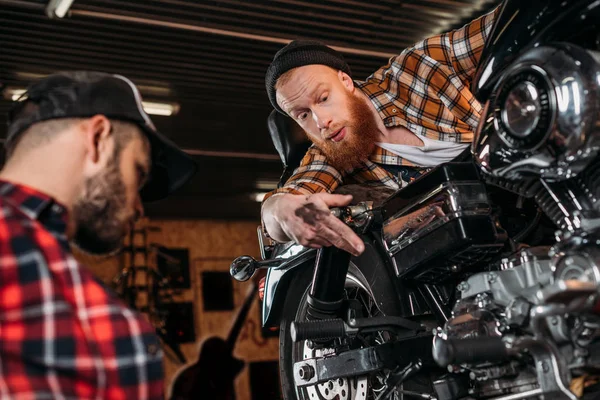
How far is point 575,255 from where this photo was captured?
51.6 inches

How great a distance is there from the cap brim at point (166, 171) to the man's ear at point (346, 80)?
3.28 ft

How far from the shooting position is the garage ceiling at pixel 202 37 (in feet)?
15.7

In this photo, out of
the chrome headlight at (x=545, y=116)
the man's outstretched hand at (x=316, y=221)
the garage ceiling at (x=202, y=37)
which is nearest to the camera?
the chrome headlight at (x=545, y=116)

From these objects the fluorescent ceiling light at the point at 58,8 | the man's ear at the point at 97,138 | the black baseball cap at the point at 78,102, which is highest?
the fluorescent ceiling light at the point at 58,8

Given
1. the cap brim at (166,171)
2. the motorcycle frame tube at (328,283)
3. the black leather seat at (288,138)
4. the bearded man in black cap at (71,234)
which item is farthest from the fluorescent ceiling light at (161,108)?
the bearded man in black cap at (71,234)

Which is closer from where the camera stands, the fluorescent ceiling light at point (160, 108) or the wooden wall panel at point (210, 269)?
the fluorescent ceiling light at point (160, 108)

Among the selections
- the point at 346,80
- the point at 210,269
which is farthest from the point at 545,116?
the point at 210,269

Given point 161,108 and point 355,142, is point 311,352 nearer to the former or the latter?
point 355,142

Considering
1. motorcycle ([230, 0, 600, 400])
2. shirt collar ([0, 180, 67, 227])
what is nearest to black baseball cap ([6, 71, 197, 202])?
shirt collar ([0, 180, 67, 227])

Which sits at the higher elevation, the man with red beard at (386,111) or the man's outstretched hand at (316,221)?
the man with red beard at (386,111)

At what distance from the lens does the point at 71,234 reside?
1334 millimetres

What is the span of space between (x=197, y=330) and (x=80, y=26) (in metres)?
5.31

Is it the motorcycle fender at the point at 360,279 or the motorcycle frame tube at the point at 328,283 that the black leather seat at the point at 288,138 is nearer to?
the motorcycle fender at the point at 360,279

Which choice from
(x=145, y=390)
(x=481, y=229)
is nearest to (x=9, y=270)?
(x=145, y=390)
